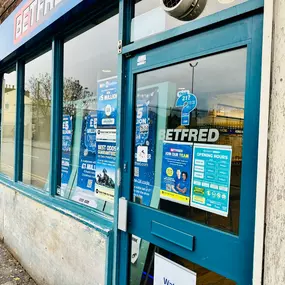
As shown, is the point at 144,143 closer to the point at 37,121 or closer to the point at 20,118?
the point at 37,121

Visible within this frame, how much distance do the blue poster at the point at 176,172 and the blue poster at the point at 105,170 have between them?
0.79 metres

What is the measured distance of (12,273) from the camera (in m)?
3.63

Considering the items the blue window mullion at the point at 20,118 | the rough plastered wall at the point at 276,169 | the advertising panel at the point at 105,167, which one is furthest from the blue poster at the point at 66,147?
the rough plastered wall at the point at 276,169

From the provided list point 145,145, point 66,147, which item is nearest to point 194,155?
point 145,145

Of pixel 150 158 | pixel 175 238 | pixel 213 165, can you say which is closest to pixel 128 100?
pixel 150 158

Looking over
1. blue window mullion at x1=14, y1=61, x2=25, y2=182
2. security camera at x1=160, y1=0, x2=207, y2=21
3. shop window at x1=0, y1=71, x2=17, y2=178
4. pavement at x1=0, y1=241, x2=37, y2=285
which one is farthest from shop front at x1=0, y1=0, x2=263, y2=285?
shop window at x1=0, y1=71, x2=17, y2=178

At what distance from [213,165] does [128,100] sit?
909 mm

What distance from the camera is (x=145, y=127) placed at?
89.1 inches

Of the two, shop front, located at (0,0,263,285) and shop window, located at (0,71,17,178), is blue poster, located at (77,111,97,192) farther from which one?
shop window, located at (0,71,17,178)

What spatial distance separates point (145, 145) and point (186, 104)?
474mm

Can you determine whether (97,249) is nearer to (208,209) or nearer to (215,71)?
(208,209)

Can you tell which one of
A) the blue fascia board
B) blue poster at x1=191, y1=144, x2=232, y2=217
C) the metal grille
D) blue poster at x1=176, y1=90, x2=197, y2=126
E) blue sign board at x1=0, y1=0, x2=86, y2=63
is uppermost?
blue sign board at x1=0, y1=0, x2=86, y2=63

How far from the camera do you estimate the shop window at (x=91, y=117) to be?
286 cm

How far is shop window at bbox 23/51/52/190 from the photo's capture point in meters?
3.89
